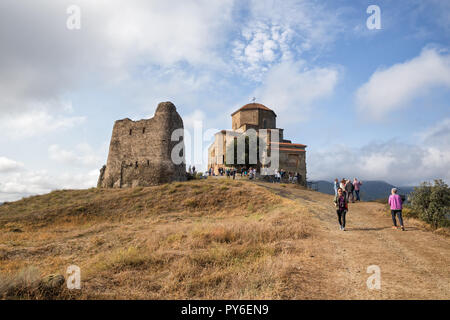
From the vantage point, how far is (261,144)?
122ft

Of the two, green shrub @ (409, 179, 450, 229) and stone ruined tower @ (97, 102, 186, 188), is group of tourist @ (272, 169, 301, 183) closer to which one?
stone ruined tower @ (97, 102, 186, 188)

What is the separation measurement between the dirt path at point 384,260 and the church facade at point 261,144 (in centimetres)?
2565

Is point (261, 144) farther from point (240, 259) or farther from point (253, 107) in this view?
point (240, 259)

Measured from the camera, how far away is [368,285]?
15.5ft

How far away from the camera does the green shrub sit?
11.9 metres

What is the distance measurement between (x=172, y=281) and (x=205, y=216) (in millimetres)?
11256

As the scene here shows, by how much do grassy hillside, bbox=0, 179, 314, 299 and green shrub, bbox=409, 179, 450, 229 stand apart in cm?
635

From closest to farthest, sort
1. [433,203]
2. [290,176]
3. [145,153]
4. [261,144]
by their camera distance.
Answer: [433,203], [145,153], [290,176], [261,144]

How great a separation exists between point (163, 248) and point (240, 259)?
9.27 feet

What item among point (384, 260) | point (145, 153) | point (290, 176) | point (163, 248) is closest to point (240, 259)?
point (163, 248)
